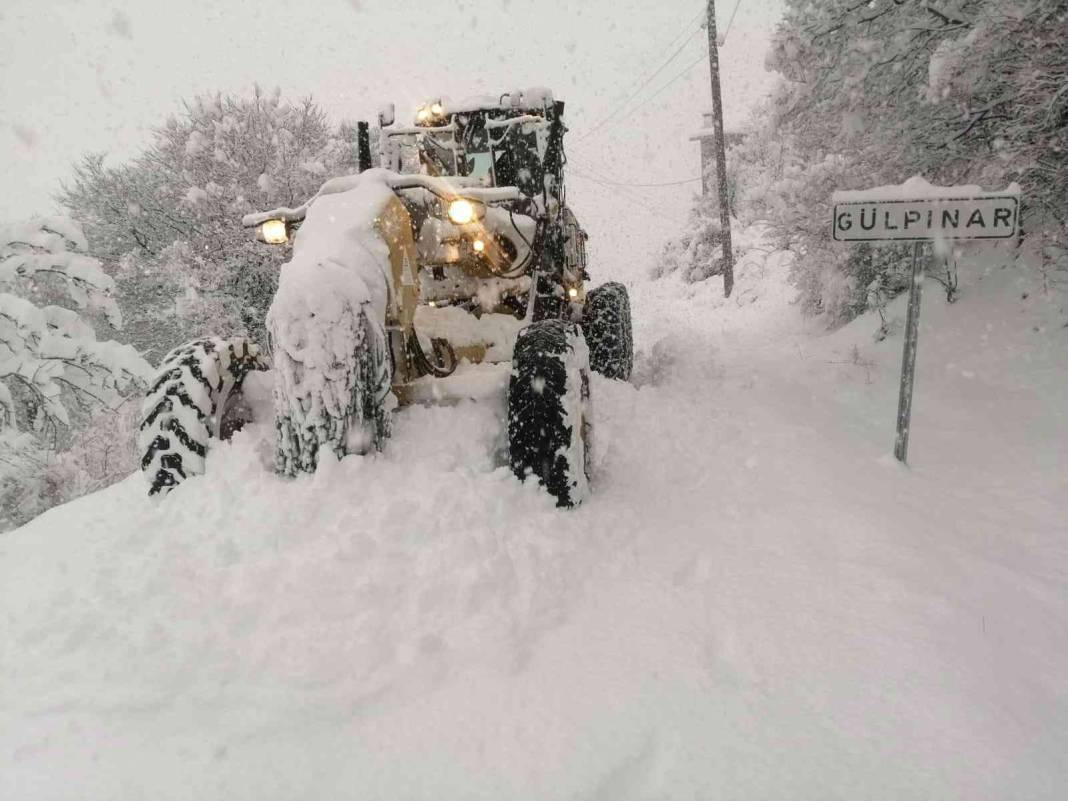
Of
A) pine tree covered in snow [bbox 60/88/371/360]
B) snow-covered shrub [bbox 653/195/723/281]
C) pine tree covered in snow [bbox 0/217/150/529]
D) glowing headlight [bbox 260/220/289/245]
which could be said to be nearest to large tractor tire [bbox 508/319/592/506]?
glowing headlight [bbox 260/220/289/245]

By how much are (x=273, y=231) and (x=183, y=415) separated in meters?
1.16

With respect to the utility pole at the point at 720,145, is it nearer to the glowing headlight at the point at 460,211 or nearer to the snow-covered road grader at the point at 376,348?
the snow-covered road grader at the point at 376,348

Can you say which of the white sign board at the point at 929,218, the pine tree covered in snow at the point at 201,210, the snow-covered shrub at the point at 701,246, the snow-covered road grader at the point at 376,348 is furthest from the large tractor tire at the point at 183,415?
the snow-covered shrub at the point at 701,246

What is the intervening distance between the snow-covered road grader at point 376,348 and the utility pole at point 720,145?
13.9 meters

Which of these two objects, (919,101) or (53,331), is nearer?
(919,101)

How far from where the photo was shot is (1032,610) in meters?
2.69

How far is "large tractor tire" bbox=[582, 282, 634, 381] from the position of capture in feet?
21.9

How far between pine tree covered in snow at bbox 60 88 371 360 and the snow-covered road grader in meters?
9.72

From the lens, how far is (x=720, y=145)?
17.5 meters

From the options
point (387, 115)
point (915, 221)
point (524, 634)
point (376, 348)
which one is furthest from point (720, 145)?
point (524, 634)

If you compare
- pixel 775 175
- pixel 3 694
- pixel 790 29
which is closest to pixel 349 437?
pixel 3 694

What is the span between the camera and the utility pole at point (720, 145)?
17.5m

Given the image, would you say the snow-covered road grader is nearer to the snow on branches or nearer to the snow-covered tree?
the snow on branches

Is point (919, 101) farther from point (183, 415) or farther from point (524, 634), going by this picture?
point (183, 415)
